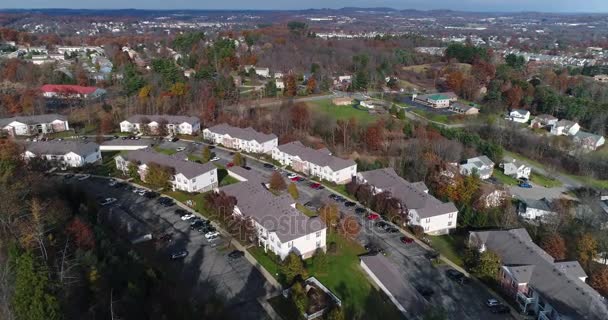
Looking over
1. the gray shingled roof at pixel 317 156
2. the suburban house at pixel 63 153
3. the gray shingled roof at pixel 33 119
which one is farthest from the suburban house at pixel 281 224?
the gray shingled roof at pixel 33 119

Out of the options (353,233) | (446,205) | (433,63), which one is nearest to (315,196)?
(353,233)

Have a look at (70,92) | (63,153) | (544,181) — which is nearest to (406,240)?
(544,181)

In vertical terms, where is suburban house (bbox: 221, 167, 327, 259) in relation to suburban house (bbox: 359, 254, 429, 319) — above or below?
above

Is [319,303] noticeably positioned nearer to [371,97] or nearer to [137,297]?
[137,297]

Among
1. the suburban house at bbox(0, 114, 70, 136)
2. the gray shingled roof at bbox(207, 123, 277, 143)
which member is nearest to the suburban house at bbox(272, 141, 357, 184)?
the gray shingled roof at bbox(207, 123, 277, 143)

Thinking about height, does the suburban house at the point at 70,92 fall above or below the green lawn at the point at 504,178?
above

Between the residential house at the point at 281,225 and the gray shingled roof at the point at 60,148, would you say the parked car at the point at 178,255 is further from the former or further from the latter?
the gray shingled roof at the point at 60,148

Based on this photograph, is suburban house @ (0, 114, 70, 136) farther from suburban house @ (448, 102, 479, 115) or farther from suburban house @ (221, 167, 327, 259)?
suburban house @ (448, 102, 479, 115)
